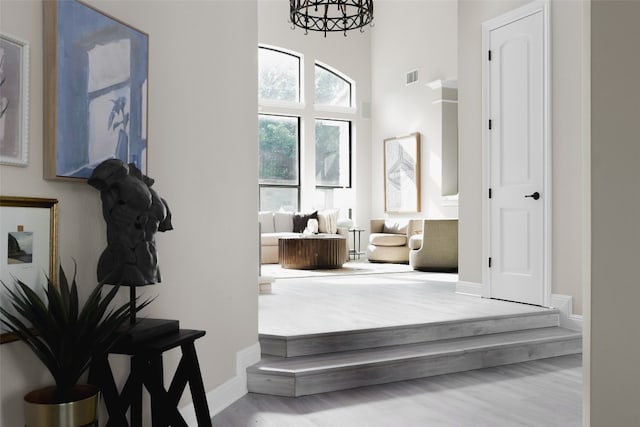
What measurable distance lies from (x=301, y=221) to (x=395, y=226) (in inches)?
64.5

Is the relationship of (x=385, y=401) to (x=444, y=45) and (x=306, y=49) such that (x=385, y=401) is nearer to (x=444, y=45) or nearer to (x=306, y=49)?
(x=444, y=45)

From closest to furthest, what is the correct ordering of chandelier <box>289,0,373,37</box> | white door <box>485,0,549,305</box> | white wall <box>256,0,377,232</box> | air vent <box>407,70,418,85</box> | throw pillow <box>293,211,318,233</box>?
white door <box>485,0,549,305</box>
chandelier <box>289,0,373,37</box>
air vent <box>407,70,418,85</box>
throw pillow <box>293,211,318,233</box>
white wall <box>256,0,377,232</box>

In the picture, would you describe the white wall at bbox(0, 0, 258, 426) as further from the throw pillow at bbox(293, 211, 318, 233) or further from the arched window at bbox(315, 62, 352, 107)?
the arched window at bbox(315, 62, 352, 107)

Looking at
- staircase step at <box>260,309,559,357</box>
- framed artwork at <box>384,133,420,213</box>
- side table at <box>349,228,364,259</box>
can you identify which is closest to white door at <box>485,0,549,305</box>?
staircase step at <box>260,309,559,357</box>

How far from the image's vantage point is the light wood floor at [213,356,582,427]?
2910mm

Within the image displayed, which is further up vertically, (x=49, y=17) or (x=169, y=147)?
(x=49, y=17)

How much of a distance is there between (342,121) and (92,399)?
970cm

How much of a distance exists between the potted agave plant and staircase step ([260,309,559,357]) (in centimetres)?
191

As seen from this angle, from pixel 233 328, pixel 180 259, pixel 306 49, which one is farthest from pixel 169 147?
pixel 306 49

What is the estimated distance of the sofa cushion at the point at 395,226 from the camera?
964 cm

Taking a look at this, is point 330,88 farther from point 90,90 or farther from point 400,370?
point 90,90

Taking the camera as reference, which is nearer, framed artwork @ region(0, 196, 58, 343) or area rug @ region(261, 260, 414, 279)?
framed artwork @ region(0, 196, 58, 343)

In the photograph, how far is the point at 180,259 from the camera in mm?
2814

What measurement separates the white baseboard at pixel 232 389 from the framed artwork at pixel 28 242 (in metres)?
1.14
